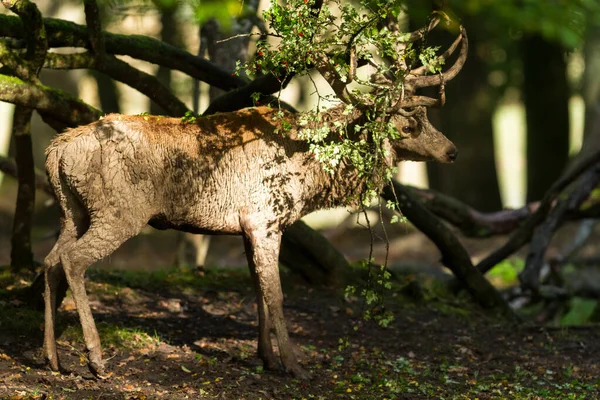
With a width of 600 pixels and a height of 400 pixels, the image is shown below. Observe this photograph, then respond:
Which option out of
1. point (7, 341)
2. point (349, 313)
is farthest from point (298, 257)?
point (7, 341)

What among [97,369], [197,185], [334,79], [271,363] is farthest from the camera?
[271,363]

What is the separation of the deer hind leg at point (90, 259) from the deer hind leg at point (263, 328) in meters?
1.24

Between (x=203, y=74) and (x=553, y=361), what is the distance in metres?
4.86

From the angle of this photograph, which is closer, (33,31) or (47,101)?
(33,31)

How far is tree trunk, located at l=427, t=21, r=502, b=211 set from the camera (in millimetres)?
17188

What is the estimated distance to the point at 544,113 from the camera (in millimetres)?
17562

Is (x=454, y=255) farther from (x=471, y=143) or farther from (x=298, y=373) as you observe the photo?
(x=471, y=143)

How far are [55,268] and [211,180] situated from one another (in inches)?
57.7

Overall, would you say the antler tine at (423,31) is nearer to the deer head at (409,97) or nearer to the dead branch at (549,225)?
the deer head at (409,97)

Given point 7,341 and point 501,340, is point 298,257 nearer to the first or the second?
point 501,340

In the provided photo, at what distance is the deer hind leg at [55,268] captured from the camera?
657 cm

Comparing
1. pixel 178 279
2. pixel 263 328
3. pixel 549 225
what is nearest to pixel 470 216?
pixel 549 225

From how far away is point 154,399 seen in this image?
20.0 ft

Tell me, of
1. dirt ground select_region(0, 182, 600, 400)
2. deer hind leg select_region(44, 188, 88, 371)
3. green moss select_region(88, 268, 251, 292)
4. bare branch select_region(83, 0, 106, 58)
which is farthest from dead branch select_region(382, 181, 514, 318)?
deer hind leg select_region(44, 188, 88, 371)
